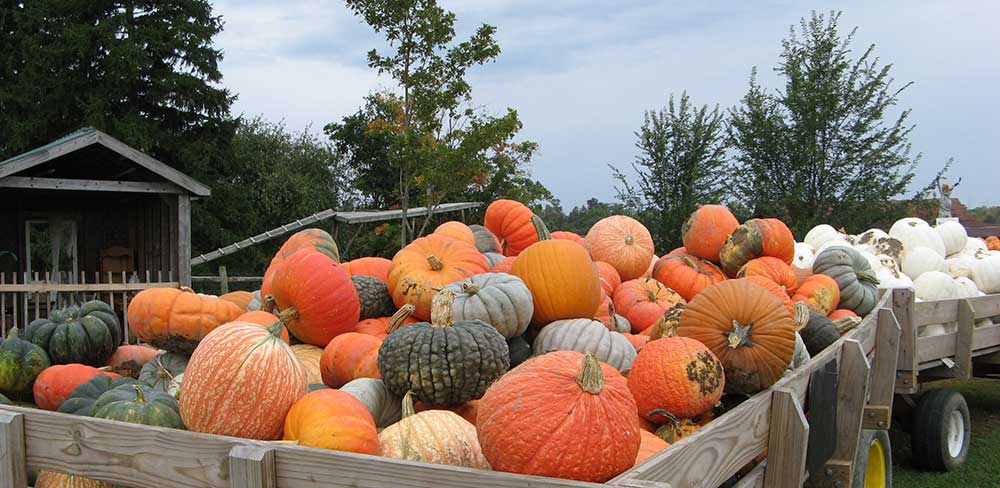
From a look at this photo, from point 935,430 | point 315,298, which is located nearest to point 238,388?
point 315,298

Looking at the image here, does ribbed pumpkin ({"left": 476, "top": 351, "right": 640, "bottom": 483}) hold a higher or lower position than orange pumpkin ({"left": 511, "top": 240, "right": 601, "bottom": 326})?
lower

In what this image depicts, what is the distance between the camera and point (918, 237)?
274 inches

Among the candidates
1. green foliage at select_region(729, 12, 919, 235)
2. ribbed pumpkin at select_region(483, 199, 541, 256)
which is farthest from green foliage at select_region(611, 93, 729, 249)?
ribbed pumpkin at select_region(483, 199, 541, 256)

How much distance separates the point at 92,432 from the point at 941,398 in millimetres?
5817

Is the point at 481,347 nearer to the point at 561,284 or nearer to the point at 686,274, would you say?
the point at 561,284

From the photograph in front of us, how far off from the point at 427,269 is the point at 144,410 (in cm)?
146

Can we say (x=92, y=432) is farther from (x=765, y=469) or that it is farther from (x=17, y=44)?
(x=17, y=44)

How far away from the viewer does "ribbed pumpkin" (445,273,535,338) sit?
3.00 m

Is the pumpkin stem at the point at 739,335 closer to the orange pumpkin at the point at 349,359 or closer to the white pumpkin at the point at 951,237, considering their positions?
the orange pumpkin at the point at 349,359

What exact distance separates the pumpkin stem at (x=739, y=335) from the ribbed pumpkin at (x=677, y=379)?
0.41ft

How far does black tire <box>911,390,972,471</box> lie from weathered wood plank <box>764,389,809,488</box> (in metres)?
4.04

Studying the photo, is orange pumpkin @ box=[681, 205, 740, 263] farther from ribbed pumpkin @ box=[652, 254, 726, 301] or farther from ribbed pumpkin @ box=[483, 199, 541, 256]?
ribbed pumpkin @ box=[483, 199, 541, 256]

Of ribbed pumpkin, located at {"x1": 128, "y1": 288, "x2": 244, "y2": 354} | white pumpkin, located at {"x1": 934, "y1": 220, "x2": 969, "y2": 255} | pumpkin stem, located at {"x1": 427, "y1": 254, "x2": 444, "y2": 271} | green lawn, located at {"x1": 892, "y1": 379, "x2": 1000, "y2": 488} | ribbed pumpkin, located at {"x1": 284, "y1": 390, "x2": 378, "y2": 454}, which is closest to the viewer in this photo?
ribbed pumpkin, located at {"x1": 284, "y1": 390, "x2": 378, "y2": 454}

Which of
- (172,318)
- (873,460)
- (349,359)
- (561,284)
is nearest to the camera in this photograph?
(349,359)
